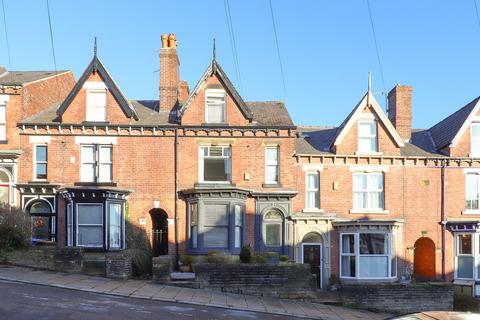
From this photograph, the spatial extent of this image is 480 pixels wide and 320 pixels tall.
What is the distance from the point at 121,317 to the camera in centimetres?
1359

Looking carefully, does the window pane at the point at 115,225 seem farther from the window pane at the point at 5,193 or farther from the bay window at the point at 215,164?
the window pane at the point at 5,193

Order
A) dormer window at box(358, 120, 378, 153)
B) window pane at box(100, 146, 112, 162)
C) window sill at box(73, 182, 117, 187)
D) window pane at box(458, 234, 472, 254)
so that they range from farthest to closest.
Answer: dormer window at box(358, 120, 378, 153) → window pane at box(458, 234, 472, 254) → window pane at box(100, 146, 112, 162) → window sill at box(73, 182, 117, 187)

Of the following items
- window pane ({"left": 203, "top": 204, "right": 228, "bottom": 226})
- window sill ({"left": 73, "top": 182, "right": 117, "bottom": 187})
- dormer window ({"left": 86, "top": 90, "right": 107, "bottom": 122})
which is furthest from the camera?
dormer window ({"left": 86, "top": 90, "right": 107, "bottom": 122})

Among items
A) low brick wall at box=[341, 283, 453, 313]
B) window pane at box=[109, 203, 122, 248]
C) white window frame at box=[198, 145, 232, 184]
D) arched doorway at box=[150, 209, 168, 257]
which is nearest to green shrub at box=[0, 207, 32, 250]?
window pane at box=[109, 203, 122, 248]

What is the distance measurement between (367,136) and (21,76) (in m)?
18.8

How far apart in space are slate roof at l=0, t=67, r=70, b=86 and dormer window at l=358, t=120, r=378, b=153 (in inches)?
668

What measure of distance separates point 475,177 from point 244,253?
1357 centimetres

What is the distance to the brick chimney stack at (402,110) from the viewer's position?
1150 inches

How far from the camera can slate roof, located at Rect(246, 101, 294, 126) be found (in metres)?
26.6

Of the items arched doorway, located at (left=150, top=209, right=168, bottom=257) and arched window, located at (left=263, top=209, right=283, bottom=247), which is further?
arched doorway, located at (left=150, top=209, right=168, bottom=257)

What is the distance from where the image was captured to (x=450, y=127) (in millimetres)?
28797

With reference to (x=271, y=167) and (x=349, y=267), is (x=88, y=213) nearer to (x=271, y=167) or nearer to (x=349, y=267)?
(x=271, y=167)

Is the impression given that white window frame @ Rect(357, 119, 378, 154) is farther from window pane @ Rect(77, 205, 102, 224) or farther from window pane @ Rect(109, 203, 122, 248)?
window pane @ Rect(77, 205, 102, 224)

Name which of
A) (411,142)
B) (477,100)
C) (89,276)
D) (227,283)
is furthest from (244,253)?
(477,100)
